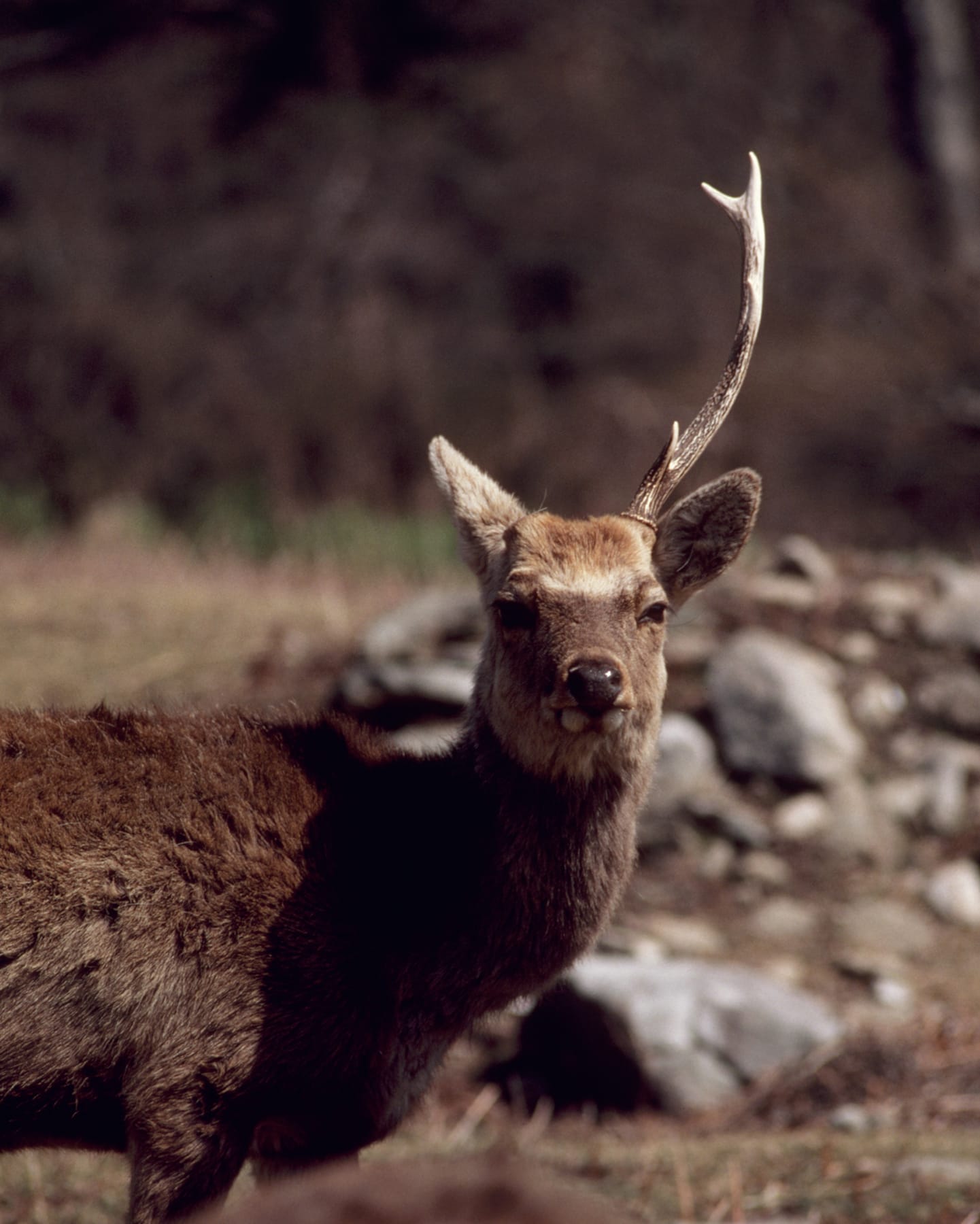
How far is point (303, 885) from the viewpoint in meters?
4.18

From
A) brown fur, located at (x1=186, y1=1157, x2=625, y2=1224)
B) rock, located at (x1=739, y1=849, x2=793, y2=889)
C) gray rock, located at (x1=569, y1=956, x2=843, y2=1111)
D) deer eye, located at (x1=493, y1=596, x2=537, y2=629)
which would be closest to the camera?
brown fur, located at (x1=186, y1=1157, x2=625, y2=1224)

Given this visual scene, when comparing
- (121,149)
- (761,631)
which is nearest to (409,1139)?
(761,631)

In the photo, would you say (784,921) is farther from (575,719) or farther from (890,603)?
(575,719)

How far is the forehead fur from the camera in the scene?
15.5 feet

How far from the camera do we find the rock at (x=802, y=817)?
8875 millimetres

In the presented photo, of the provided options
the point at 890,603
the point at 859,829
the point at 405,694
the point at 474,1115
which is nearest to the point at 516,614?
the point at 474,1115

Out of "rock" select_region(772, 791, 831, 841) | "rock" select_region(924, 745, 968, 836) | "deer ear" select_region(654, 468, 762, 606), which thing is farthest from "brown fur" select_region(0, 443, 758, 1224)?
"rock" select_region(924, 745, 968, 836)

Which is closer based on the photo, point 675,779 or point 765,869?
point 765,869

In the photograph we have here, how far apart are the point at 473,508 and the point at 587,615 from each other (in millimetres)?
865

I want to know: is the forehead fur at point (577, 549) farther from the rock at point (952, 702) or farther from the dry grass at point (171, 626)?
the rock at point (952, 702)

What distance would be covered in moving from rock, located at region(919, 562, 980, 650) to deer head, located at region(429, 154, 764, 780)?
4.64 meters

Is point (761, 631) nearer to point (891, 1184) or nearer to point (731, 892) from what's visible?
point (731, 892)

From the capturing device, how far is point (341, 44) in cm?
2456

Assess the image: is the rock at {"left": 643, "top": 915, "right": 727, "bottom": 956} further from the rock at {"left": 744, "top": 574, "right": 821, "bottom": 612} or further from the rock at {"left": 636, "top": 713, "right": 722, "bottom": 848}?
the rock at {"left": 744, "top": 574, "right": 821, "bottom": 612}
